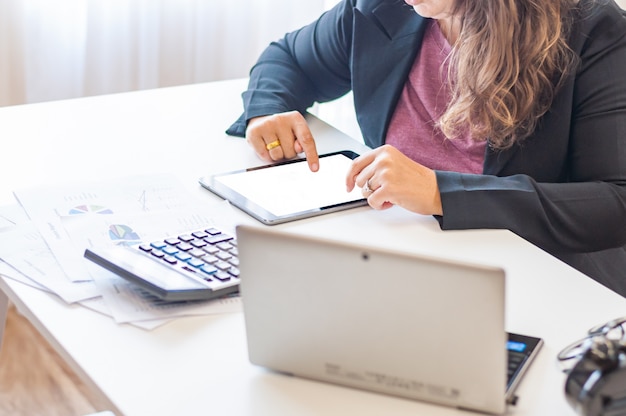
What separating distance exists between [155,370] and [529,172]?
2.54 feet

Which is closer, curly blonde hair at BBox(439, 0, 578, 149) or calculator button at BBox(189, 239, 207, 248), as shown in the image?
calculator button at BBox(189, 239, 207, 248)

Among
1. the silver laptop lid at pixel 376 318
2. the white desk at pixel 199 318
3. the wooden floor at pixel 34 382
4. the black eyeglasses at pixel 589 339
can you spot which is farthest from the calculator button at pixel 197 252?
the wooden floor at pixel 34 382

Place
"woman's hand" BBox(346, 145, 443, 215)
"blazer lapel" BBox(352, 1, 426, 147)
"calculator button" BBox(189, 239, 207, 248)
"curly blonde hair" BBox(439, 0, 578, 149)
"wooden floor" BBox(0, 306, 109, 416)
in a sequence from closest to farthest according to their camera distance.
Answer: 1. "calculator button" BBox(189, 239, 207, 248)
2. "woman's hand" BBox(346, 145, 443, 215)
3. "curly blonde hair" BBox(439, 0, 578, 149)
4. "blazer lapel" BBox(352, 1, 426, 147)
5. "wooden floor" BBox(0, 306, 109, 416)

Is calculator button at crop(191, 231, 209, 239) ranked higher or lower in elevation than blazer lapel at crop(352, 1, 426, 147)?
lower

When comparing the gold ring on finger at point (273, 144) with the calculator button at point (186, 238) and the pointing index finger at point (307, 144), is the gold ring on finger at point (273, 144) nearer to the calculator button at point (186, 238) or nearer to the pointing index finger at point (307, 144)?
the pointing index finger at point (307, 144)

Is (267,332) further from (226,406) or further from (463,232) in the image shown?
(463,232)

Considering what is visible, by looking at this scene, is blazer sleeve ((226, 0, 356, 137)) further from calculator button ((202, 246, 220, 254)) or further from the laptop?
the laptop

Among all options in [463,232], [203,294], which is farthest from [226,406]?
[463,232]

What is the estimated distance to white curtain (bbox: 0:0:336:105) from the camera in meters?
2.35

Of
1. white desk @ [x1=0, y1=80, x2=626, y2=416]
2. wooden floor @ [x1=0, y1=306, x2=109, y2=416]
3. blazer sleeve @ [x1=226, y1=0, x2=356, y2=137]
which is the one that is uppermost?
blazer sleeve @ [x1=226, y1=0, x2=356, y2=137]

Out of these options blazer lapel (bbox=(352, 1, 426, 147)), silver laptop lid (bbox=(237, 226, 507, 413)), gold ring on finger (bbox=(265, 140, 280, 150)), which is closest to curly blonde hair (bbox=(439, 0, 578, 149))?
blazer lapel (bbox=(352, 1, 426, 147))

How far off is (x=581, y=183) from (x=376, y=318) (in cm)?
61

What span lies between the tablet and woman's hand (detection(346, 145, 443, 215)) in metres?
0.06

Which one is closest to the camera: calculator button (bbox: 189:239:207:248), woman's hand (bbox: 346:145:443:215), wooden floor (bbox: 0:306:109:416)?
calculator button (bbox: 189:239:207:248)
